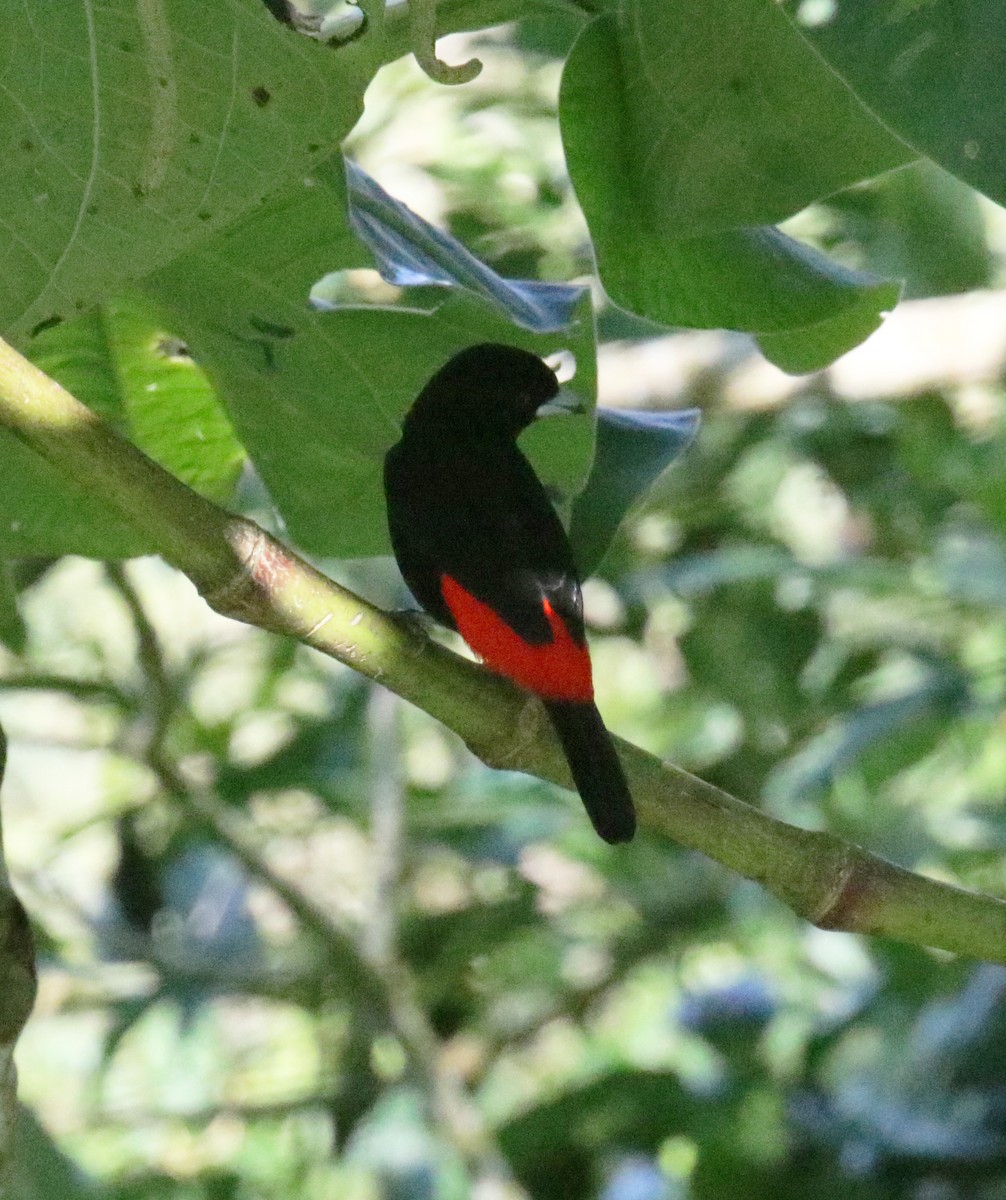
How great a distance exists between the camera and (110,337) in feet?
5.75

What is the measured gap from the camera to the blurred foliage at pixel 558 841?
3145mm

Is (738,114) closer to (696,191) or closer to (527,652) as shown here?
(696,191)

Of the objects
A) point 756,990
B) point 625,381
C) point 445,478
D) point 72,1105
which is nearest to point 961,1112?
point 756,990

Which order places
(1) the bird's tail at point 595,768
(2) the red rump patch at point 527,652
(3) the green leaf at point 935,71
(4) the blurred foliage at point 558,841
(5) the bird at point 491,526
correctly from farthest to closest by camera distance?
(4) the blurred foliage at point 558,841 → (5) the bird at point 491,526 → (2) the red rump patch at point 527,652 → (1) the bird's tail at point 595,768 → (3) the green leaf at point 935,71

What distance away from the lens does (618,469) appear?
1.64 m

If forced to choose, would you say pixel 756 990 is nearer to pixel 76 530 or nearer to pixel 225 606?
pixel 76 530

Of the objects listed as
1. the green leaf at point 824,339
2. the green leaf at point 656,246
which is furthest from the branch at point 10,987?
the green leaf at point 824,339

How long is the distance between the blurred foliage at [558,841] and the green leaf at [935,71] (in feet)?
6.05

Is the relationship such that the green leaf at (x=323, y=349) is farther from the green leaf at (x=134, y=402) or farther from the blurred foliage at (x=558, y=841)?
the blurred foliage at (x=558, y=841)

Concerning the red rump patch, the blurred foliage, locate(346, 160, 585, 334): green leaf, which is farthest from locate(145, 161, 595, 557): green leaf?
the blurred foliage

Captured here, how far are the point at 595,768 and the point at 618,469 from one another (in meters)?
0.37

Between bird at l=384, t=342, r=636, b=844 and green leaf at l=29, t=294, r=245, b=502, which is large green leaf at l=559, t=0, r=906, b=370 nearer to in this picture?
bird at l=384, t=342, r=636, b=844

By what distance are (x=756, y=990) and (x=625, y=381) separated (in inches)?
51.8

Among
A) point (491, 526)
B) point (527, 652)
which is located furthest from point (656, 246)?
point (491, 526)
